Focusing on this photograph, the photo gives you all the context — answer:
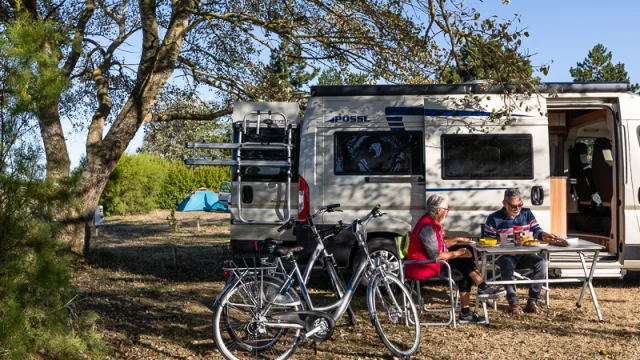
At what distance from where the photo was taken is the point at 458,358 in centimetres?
588

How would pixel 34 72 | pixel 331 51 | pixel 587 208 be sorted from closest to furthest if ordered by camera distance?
pixel 34 72 → pixel 587 208 → pixel 331 51

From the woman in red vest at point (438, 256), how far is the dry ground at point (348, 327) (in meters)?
0.31

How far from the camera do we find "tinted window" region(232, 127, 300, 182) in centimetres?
941

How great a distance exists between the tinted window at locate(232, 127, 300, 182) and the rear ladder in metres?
0.03

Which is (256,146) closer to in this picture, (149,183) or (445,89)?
(445,89)

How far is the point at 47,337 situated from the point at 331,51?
8097 mm

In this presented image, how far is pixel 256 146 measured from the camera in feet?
30.7

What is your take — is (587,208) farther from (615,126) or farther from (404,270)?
(404,270)

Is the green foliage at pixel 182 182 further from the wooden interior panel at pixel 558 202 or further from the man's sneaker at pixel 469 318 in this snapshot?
the man's sneaker at pixel 469 318

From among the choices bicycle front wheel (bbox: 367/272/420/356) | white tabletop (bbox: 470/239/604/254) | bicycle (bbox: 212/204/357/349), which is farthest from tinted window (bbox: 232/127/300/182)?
bicycle front wheel (bbox: 367/272/420/356)

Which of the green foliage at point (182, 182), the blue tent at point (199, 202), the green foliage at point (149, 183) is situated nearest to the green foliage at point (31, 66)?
the green foliage at point (149, 183)

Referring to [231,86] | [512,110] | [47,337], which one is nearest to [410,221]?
[512,110]

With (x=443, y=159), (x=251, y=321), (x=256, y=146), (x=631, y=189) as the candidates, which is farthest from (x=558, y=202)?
(x=251, y=321)

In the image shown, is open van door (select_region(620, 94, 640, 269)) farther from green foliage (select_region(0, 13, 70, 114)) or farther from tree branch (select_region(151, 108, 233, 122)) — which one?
green foliage (select_region(0, 13, 70, 114))
